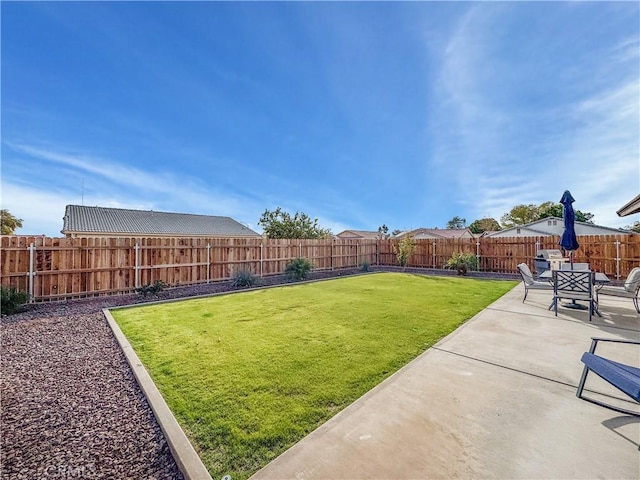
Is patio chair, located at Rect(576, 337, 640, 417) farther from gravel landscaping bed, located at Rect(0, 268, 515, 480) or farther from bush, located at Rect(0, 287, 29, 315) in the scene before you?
bush, located at Rect(0, 287, 29, 315)

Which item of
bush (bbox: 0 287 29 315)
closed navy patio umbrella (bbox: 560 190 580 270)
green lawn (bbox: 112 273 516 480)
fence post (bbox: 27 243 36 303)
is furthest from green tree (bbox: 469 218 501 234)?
bush (bbox: 0 287 29 315)

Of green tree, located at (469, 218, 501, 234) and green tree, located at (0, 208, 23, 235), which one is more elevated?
green tree, located at (469, 218, 501, 234)

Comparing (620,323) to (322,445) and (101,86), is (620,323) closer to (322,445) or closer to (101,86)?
(322,445)

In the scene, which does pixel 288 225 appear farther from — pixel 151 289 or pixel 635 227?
pixel 635 227

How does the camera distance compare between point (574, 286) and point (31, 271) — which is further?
point (31, 271)

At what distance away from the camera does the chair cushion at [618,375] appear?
1.99 meters

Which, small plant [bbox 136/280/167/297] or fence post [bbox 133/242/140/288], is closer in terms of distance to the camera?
small plant [bbox 136/280/167/297]

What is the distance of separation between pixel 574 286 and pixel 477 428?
5552mm

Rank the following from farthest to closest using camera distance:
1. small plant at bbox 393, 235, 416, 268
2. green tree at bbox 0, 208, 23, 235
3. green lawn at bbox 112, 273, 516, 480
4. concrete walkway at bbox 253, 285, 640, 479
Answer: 1. green tree at bbox 0, 208, 23, 235
2. small plant at bbox 393, 235, 416, 268
3. green lawn at bbox 112, 273, 516, 480
4. concrete walkway at bbox 253, 285, 640, 479

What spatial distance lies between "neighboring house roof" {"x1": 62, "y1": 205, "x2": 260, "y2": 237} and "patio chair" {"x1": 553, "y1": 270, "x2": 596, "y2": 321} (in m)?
23.0

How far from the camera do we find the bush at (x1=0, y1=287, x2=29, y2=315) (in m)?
5.80

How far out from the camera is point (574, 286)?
574 centimetres

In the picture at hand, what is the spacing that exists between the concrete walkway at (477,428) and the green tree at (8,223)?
1314 inches

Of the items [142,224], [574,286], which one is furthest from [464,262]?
[142,224]
